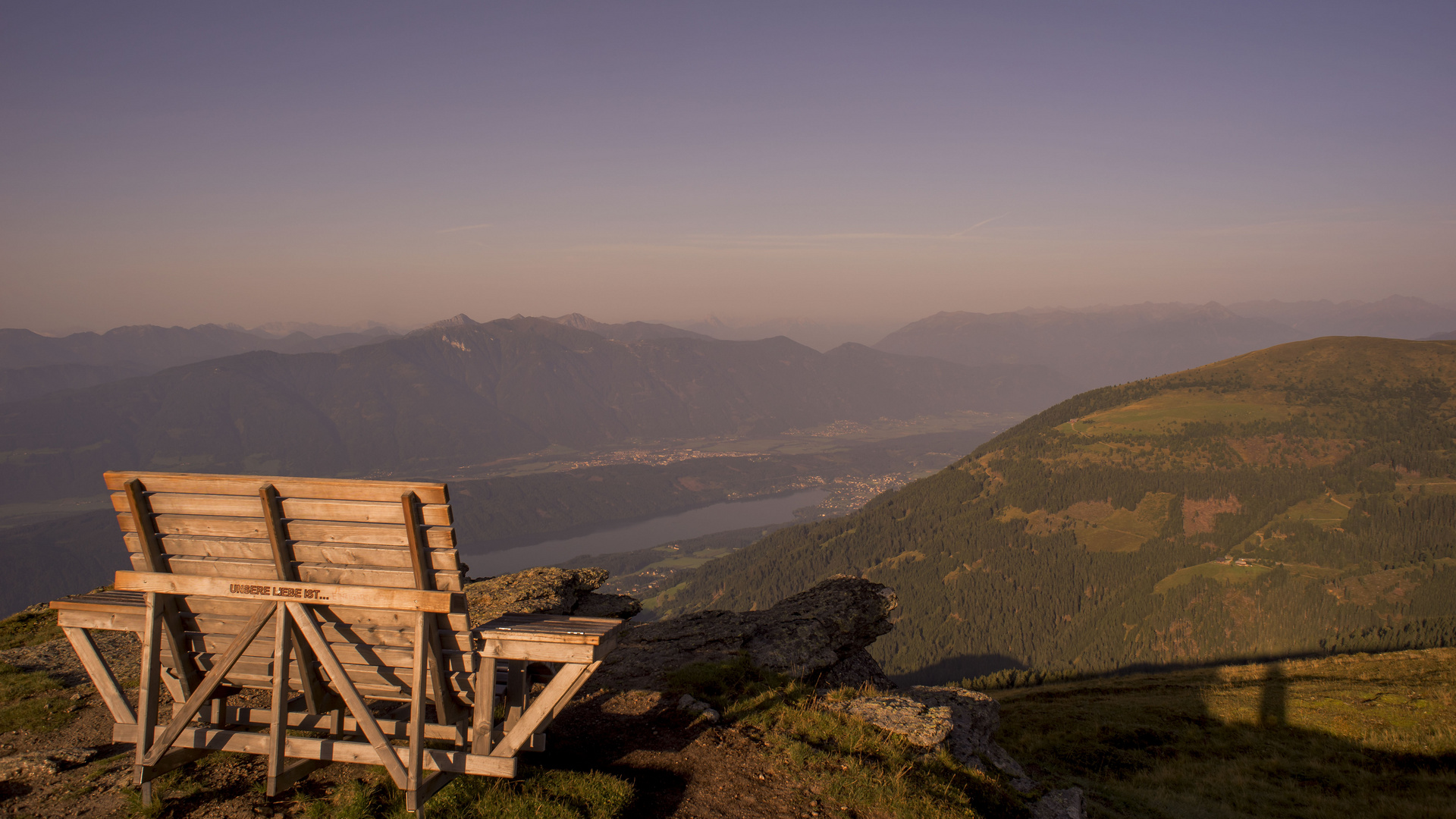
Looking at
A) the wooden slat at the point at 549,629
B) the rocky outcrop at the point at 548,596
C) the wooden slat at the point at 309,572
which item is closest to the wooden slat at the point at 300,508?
the wooden slat at the point at 309,572

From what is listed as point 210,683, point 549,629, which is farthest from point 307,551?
point 549,629

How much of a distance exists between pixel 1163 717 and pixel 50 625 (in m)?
31.9

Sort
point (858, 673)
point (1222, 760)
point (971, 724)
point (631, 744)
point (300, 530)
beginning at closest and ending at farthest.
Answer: point (300, 530) < point (631, 744) < point (971, 724) < point (858, 673) < point (1222, 760)

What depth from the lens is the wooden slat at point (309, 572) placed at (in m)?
6.57

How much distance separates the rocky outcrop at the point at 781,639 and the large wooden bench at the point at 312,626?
5678mm

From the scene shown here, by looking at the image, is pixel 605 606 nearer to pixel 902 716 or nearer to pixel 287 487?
pixel 902 716

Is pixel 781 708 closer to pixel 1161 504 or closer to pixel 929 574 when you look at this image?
pixel 929 574

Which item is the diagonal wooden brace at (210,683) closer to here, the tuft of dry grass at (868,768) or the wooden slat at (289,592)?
the wooden slat at (289,592)

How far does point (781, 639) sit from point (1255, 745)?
15.6 metres

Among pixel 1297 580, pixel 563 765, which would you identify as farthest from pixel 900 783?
pixel 1297 580

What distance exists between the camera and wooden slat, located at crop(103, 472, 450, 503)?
6.23m

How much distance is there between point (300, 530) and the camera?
665 centimetres

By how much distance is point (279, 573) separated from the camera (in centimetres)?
670

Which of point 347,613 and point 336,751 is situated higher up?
point 347,613
